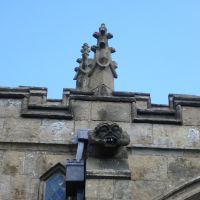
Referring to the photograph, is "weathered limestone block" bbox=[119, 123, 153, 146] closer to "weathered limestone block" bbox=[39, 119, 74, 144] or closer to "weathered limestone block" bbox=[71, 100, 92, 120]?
"weathered limestone block" bbox=[71, 100, 92, 120]

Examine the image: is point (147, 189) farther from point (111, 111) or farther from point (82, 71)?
point (82, 71)

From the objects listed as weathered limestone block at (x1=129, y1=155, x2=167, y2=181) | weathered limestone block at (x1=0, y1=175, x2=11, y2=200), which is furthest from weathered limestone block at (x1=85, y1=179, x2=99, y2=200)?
weathered limestone block at (x1=0, y1=175, x2=11, y2=200)

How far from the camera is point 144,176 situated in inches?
383

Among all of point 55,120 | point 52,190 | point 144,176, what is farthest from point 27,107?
point 144,176

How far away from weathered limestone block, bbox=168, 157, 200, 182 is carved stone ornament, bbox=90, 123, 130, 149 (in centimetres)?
106

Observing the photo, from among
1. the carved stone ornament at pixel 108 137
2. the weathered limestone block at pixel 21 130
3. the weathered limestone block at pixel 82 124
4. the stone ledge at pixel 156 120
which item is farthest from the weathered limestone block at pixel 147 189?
the weathered limestone block at pixel 21 130

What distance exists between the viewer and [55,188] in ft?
32.2

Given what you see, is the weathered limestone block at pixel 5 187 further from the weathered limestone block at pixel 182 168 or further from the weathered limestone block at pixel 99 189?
the weathered limestone block at pixel 182 168

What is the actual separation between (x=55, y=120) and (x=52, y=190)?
99 centimetres

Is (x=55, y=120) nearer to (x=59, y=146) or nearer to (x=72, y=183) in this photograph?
(x=59, y=146)

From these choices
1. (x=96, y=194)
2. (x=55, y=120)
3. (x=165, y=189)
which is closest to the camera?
(x=96, y=194)

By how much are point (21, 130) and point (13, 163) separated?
498 mm

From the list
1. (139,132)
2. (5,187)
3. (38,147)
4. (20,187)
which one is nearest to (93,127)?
(139,132)

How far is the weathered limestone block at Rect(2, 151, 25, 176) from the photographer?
9742 millimetres
